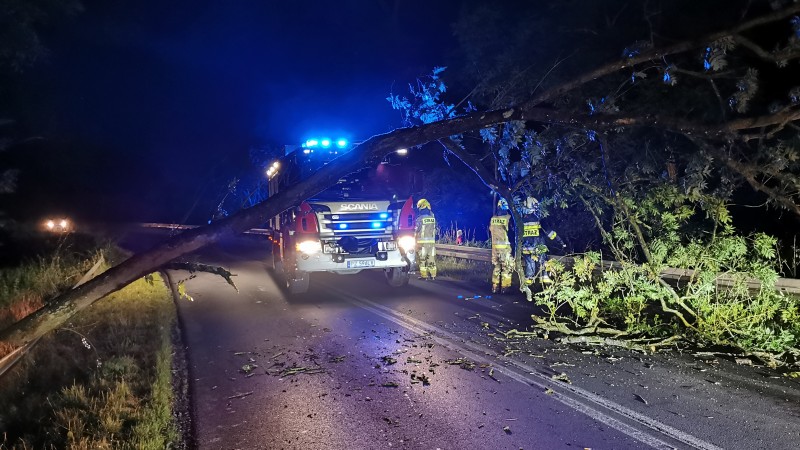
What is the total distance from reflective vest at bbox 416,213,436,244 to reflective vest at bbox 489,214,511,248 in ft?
4.45

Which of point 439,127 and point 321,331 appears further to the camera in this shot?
point 321,331

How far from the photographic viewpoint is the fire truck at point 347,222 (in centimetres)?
940

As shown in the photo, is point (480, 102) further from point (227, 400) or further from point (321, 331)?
point (227, 400)

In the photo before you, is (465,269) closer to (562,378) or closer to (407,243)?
(407,243)

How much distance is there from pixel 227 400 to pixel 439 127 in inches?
126

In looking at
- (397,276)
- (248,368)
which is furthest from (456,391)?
(397,276)

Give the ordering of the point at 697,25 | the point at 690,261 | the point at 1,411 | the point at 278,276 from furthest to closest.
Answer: the point at 278,276
the point at 697,25
the point at 690,261
the point at 1,411

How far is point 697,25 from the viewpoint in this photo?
7.81 meters

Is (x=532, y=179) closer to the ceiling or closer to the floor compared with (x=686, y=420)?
closer to the ceiling

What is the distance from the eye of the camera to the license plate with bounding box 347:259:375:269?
9539mm

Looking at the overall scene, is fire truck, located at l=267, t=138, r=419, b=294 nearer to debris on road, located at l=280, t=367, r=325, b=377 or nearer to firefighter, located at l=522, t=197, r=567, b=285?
firefighter, located at l=522, t=197, r=567, b=285

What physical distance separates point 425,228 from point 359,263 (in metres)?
1.68

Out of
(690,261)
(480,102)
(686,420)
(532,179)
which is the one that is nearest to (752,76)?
(690,261)

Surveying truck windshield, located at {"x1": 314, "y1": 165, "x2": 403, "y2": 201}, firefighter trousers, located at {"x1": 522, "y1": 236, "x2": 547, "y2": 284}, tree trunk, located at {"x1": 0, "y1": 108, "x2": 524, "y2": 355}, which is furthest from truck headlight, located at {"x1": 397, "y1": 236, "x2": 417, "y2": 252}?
tree trunk, located at {"x1": 0, "y1": 108, "x2": 524, "y2": 355}
